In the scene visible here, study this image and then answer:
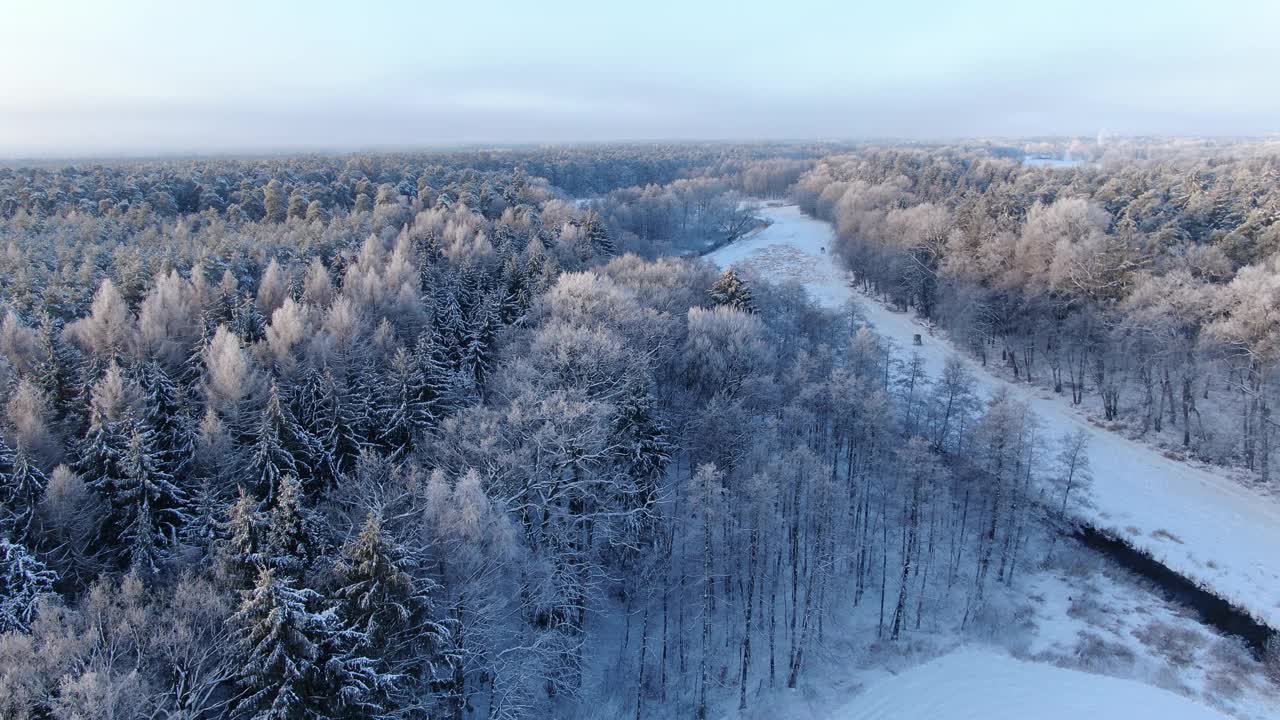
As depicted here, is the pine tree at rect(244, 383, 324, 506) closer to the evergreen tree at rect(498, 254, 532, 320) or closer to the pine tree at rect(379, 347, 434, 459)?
the pine tree at rect(379, 347, 434, 459)

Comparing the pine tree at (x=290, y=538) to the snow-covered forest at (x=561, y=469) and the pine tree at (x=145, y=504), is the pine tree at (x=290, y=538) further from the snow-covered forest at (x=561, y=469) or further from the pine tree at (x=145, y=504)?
the pine tree at (x=145, y=504)

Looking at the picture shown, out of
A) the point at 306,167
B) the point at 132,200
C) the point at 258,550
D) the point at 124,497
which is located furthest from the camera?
the point at 306,167

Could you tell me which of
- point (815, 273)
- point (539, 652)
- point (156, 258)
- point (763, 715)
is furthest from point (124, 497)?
point (815, 273)

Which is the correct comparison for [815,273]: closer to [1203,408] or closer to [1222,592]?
[1203,408]

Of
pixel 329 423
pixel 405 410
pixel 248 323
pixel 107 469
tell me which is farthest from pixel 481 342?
pixel 107 469

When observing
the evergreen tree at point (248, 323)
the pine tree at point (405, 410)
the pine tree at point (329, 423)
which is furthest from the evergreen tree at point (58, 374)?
the pine tree at point (405, 410)
